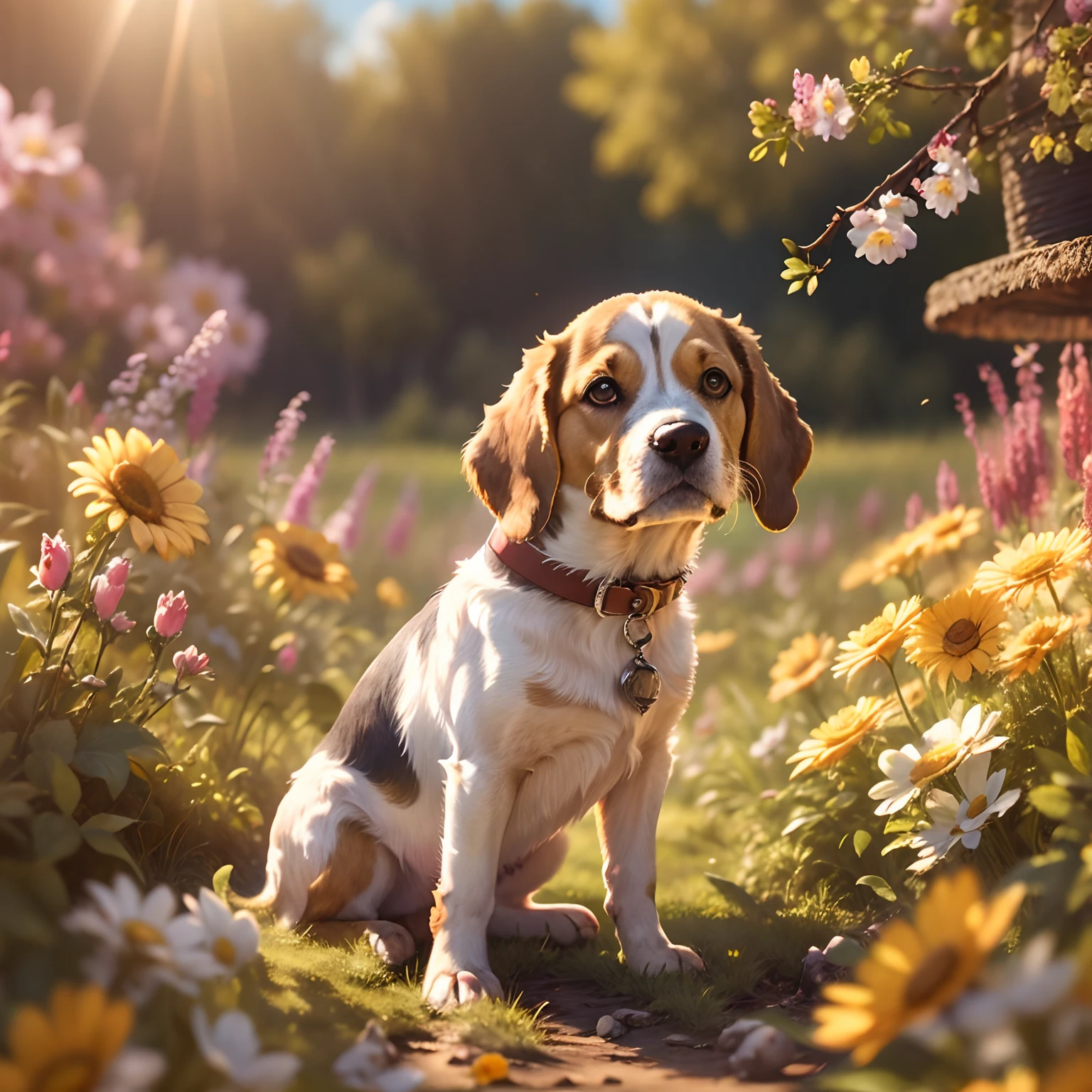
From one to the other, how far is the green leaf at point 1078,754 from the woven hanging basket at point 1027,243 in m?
1.42

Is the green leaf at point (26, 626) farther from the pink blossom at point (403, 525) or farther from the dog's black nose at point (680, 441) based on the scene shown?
the pink blossom at point (403, 525)

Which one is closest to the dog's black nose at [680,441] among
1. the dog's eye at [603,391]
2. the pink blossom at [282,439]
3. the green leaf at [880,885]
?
the dog's eye at [603,391]

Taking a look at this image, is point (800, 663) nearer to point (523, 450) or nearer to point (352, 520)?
point (523, 450)

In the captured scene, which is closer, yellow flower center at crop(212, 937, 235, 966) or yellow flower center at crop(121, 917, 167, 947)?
yellow flower center at crop(121, 917, 167, 947)

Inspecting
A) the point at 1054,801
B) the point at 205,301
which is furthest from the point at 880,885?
the point at 205,301

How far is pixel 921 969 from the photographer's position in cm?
168

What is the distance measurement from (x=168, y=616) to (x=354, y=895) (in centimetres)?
103

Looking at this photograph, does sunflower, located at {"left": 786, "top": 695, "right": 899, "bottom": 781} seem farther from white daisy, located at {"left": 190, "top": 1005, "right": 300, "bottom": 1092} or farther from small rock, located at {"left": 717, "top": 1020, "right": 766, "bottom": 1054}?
white daisy, located at {"left": 190, "top": 1005, "right": 300, "bottom": 1092}

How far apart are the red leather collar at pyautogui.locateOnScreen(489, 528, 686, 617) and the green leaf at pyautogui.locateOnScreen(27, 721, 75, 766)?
1.18 metres

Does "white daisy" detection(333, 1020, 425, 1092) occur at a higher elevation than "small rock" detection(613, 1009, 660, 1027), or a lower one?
higher

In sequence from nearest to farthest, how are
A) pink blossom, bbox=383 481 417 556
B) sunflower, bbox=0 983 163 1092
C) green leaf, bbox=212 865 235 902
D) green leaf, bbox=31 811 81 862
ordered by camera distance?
sunflower, bbox=0 983 163 1092 → green leaf, bbox=31 811 81 862 → green leaf, bbox=212 865 235 902 → pink blossom, bbox=383 481 417 556

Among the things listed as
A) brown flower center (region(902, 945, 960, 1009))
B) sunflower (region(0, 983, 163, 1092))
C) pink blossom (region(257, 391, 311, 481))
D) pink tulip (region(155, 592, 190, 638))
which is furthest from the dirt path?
pink blossom (region(257, 391, 311, 481))

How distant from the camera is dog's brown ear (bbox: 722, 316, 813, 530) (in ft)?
10.3

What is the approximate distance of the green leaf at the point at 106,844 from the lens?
232 centimetres
